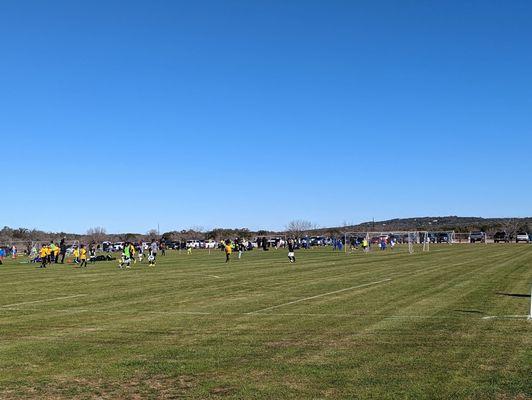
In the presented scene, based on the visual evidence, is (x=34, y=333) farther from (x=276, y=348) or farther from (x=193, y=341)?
(x=276, y=348)

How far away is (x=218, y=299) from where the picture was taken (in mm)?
19562

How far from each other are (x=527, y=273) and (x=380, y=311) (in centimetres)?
1645

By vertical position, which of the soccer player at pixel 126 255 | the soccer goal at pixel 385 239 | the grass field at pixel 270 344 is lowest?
the grass field at pixel 270 344

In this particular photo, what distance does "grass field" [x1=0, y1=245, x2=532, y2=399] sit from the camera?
8531 millimetres

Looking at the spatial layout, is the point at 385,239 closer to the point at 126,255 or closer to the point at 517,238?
the point at 517,238

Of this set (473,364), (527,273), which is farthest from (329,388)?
(527,273)

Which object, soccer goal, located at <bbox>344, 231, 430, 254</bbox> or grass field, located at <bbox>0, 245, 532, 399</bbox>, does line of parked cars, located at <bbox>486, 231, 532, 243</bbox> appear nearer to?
soccer goal, located at <bbox>344, 231, 430, 254</bbox>

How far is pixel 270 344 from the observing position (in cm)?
1166

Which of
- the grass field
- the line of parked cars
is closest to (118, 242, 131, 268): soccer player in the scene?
the grass field

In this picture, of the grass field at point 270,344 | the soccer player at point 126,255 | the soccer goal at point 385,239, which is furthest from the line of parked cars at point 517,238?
the grass field at point 270,344

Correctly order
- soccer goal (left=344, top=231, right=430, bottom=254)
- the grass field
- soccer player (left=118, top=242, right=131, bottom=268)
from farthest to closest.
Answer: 1. soccer goal (left=344, top=231, right=430, bottom=254)
2. soccer player (left=118, top=242, right=131, bottom=268)
3. the grass field

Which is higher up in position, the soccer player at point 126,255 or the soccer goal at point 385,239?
the soccer goal at point 385,239

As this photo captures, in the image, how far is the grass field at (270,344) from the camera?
336 inches

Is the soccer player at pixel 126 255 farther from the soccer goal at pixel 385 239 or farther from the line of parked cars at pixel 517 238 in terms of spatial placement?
the line of parked cars at pixel 517 238
